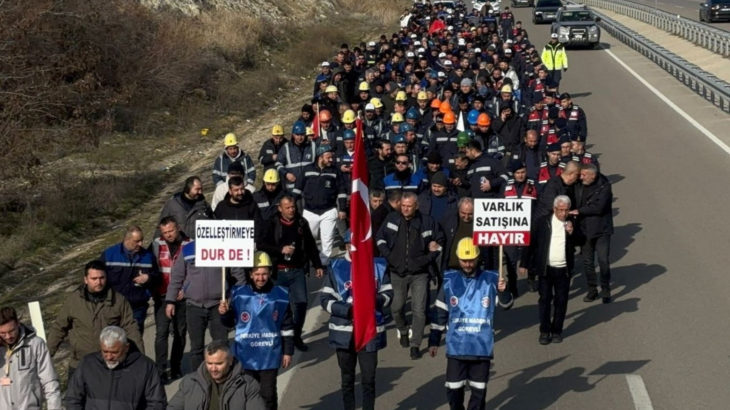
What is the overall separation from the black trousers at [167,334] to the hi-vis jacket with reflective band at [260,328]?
2.19m

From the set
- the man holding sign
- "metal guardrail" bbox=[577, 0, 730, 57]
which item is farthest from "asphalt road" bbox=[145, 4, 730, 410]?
"metal guardrail" bbox=[577, 0, 730, 57]

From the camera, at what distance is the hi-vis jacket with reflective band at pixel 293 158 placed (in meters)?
17.3

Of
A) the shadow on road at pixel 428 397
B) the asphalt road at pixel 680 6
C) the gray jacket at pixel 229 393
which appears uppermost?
the gray jacket at pixel 229 393

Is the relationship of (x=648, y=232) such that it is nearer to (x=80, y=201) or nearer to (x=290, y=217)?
(x=290, y=217)

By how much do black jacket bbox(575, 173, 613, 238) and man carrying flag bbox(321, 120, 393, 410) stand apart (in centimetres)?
517

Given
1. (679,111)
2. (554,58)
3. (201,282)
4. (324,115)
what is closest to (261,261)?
(201,282)

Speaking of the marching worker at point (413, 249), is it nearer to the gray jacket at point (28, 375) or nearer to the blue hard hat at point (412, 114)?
the gray jacket at point (28, 375)

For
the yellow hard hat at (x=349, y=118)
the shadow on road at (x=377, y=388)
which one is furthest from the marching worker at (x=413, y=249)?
the yellow hard hat at (x=349, y=118)

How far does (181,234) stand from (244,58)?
93.2 feet

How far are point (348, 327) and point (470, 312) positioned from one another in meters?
1.01

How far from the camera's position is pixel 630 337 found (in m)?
13.9

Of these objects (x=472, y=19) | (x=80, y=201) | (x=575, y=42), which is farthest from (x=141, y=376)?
(x=472, y=19)

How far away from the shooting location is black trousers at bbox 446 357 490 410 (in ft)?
35.4

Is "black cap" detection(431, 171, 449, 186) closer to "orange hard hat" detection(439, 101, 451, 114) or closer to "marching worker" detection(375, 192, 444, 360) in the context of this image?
"marching worker" detection(375, 192, 444, 360)
